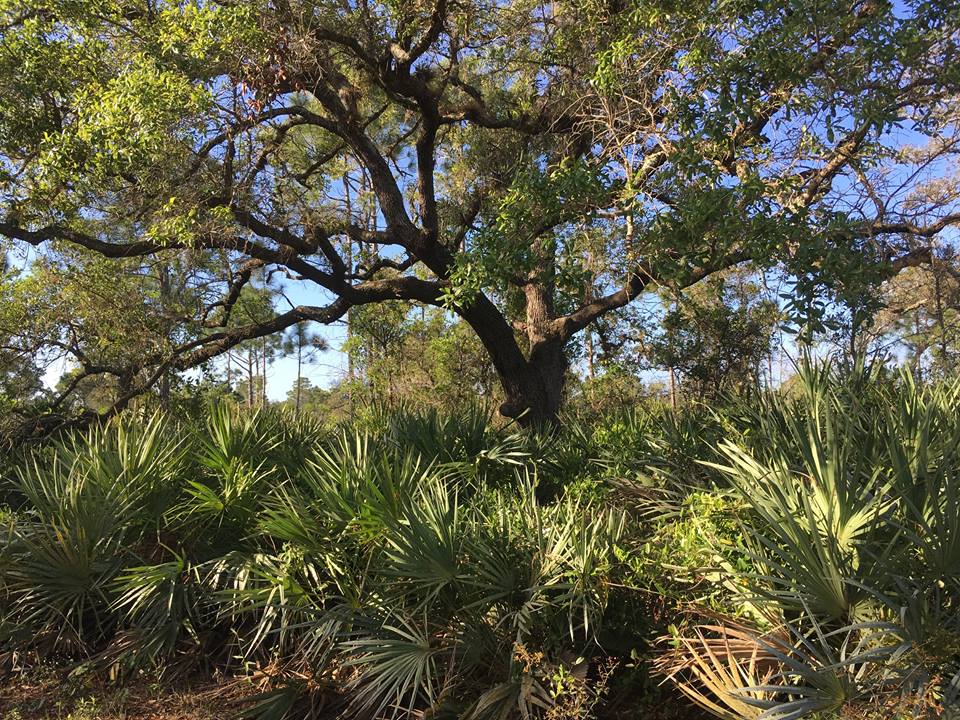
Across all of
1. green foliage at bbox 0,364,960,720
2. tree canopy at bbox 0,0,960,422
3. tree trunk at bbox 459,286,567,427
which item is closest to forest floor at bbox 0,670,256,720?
green foliage at bbox 0,364,960,720

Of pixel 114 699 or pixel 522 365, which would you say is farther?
pixel 522 365

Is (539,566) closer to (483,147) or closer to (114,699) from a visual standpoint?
(114,699)

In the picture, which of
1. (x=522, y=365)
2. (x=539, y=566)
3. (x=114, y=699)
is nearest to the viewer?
(x=539, y=566)

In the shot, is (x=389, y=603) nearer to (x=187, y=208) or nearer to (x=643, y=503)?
(x=643, y=503)

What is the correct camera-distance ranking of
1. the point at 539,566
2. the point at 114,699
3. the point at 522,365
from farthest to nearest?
1. the point at 522,365
2. the point at 114,699
3. the point at 539,566

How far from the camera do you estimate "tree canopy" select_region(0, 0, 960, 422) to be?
6637 millimetres

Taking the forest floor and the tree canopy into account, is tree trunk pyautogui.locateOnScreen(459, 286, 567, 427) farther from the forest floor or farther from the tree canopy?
the forest floor

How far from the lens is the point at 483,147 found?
42.7 ft

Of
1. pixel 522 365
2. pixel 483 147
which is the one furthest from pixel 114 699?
pixel 483 147

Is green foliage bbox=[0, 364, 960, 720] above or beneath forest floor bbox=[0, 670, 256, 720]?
above

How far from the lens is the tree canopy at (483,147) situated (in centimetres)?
664

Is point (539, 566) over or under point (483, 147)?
under

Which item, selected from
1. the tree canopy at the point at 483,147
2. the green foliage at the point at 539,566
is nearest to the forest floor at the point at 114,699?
the green foliage at the point at 539,566

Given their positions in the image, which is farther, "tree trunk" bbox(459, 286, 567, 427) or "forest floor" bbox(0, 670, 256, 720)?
"tree trunk" bbox(459, 286, 567, 427)
